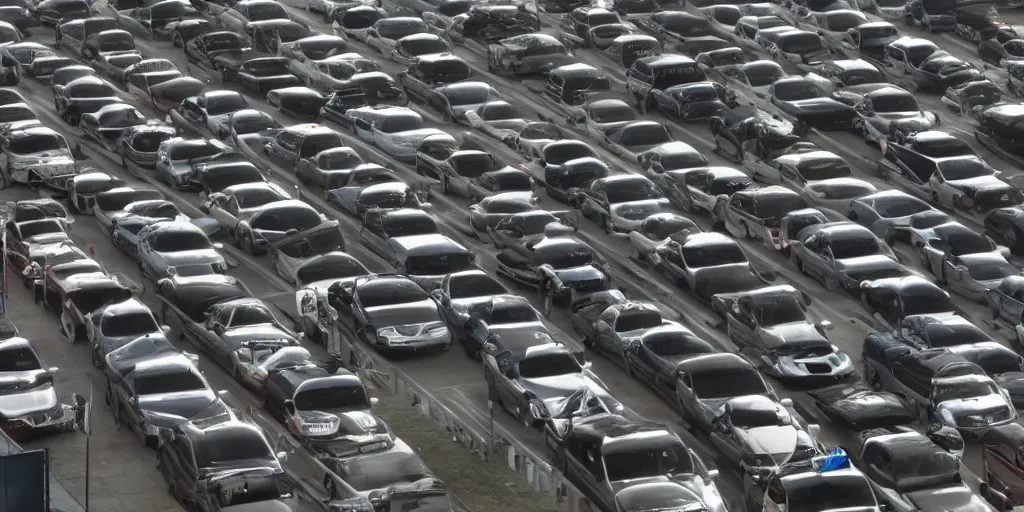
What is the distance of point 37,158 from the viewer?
4700 centimetres

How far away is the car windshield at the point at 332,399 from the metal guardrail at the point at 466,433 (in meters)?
1.43

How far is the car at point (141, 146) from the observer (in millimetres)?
48188

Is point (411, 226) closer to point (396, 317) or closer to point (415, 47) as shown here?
point (396, 317)

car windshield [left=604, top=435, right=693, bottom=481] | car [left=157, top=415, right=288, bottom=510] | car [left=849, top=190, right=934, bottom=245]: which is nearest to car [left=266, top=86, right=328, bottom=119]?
car [left=849, top=190, right=934, bottom=245]

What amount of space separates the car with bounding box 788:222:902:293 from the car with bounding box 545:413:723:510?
10229 millimetres

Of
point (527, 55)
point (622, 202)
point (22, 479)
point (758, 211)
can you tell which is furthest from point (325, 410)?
point (527, 55)

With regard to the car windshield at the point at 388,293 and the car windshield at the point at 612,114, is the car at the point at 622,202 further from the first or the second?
the car windshield at the point at 388,293

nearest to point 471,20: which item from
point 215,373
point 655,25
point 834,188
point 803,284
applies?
point 655,25

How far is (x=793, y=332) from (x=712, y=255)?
4309 mm

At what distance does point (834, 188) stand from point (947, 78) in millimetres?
10997

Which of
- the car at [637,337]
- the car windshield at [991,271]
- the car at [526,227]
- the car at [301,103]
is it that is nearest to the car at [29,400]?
the car at [637,337]

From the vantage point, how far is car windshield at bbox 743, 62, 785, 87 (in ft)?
179

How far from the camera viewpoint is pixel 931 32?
61719mm

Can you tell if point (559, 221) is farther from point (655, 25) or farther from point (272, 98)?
point (655, 25)
